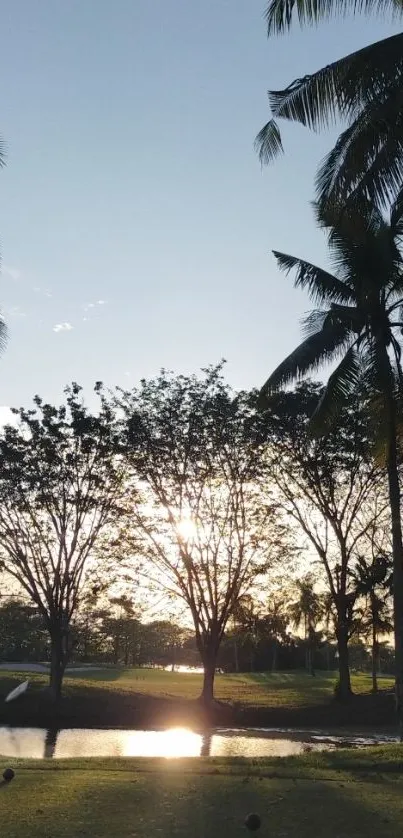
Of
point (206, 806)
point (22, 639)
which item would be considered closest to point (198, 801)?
point (206, 806)

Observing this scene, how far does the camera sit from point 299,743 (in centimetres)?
2555

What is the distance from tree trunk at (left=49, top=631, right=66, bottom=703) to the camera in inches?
1340

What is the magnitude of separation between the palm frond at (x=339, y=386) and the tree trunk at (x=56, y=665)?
69.6 feet

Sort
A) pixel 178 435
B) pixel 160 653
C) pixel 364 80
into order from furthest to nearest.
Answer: pixel 160 653, pixel 178 435, pixel 364 80

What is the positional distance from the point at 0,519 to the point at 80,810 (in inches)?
1068

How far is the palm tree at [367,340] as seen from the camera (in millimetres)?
18453

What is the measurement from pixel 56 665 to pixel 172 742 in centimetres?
1129

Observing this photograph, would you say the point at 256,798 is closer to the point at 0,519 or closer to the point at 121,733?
the point at 121,733

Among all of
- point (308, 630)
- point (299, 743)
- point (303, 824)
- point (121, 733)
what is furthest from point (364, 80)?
point (308, 630)

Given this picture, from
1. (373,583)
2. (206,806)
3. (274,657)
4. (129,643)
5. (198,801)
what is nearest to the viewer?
(206,806)

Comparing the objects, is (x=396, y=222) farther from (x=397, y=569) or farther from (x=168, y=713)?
(x=168, y=713)

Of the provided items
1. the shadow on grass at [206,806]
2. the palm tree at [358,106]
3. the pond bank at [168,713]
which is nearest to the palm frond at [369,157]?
the palm tree at [358,106]

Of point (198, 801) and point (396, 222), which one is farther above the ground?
point (396, 222)

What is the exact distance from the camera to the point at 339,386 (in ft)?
61.8
